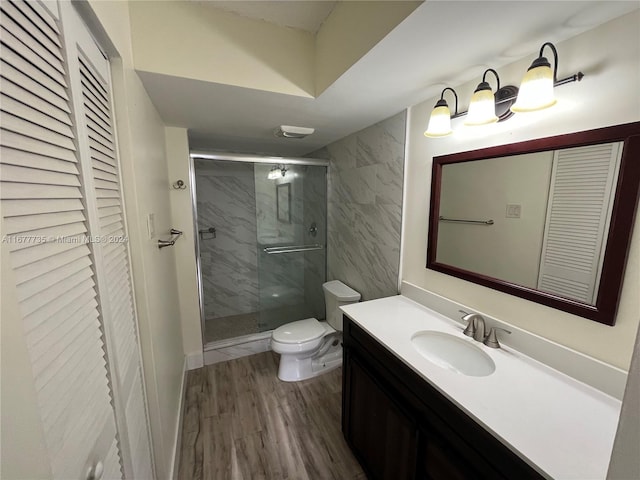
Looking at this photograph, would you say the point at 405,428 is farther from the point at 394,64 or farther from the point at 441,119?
the point at 394,64

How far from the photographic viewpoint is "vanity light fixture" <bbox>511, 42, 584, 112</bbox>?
874 mm

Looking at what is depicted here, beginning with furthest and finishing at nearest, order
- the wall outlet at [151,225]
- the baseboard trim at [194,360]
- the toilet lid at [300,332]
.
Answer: the baseboard trim at [194,360] < the toilet lid at [300,332] < the wall outlet at [151,225]

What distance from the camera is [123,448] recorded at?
802 millimetres

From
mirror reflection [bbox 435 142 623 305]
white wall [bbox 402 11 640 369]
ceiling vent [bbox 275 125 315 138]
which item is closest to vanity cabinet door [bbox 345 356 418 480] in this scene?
white wall [bbox 402 11 640 369]

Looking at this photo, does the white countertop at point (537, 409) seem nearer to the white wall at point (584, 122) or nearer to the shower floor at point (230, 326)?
the white wall at point (584, 122)

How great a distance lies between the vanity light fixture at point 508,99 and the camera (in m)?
0.88

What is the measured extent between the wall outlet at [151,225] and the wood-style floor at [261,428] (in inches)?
53.3

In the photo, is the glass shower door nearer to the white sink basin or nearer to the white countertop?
the white sink basin

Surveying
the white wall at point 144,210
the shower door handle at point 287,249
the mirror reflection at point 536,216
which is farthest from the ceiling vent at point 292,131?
the shower door handle at point 287,249

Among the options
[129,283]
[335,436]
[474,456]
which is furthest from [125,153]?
[335,436]

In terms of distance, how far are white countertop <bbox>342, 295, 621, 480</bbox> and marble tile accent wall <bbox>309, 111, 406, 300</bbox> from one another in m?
0.78

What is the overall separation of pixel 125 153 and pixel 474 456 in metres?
1.58

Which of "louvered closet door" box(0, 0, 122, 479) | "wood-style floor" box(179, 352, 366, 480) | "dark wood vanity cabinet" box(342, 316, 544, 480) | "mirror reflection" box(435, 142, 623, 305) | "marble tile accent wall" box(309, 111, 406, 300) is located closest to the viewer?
"louvered closet door" box(0, 0, 122, 479)

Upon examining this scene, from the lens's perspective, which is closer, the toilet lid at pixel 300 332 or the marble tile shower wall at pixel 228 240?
the toilet lid at pixel 300 332
